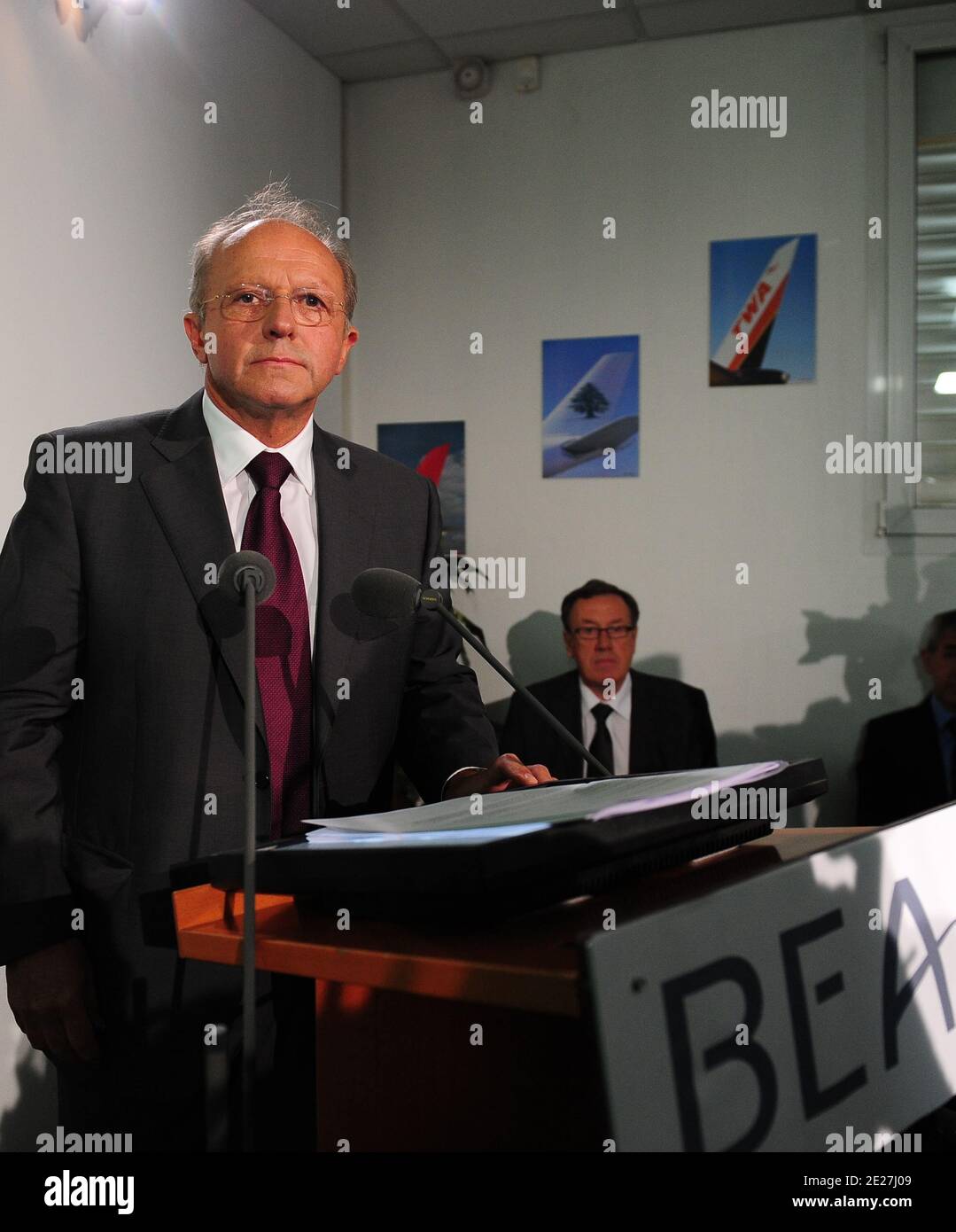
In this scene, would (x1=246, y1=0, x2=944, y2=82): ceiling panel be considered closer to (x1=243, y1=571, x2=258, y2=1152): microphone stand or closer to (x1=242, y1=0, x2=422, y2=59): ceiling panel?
(x1=242, y1=0, x2=422, y2=59): ceiling panel

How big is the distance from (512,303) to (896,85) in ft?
4.72

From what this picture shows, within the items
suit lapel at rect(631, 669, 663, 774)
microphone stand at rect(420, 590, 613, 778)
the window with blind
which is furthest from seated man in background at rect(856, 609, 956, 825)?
microphone stand at rect(420, 590, 613, 778)

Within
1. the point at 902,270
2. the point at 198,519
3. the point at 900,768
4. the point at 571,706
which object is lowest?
the point at 900,768

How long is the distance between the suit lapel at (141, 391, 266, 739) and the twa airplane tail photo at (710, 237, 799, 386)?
264 cm

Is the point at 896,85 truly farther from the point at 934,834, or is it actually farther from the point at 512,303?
the point at 934,834

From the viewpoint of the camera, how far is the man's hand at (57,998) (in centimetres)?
131

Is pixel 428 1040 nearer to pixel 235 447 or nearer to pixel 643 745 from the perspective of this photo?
pixel 235 447

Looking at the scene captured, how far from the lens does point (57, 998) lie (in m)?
1.31

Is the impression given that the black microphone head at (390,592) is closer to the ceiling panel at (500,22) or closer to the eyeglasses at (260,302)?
the eyeglasses at (260,302)

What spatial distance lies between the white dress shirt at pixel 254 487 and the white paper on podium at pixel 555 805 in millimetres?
551

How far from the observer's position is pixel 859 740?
3.73 meters

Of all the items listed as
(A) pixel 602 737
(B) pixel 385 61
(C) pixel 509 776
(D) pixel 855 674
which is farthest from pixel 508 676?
(B) pixel 385 61

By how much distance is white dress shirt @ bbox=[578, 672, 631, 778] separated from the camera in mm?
3670

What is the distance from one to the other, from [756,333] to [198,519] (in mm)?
2809
